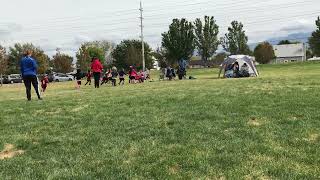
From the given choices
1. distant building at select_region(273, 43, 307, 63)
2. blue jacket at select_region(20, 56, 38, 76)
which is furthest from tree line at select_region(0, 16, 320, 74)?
blue jacket at select_region(20, 56, 38, 76)

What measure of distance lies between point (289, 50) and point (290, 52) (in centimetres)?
113

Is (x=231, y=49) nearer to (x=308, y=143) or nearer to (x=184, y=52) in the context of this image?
(x=184, y=52)

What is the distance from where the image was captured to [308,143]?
7.97 m

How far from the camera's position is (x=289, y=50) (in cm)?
15800

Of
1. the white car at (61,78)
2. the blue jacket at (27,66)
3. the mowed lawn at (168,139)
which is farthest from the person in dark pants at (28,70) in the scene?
the white car at (61,78)

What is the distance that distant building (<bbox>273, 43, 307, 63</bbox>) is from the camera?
154 meters

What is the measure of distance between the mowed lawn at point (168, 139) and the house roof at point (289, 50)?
147272 mm

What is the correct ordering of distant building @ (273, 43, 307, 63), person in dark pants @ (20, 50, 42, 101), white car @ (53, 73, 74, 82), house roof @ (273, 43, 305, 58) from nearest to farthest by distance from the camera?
1. person in dark pants @ (20, 50, 42, 101)
2. white car @ (53, 73, 74, 82)
3. distant building @ (273, 43, 307, 63)
4. house roof @ (273, 43, 305, 58)

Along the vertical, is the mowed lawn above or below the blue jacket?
below

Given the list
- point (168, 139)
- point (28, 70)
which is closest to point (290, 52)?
point (28, 70)

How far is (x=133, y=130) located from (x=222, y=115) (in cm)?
220

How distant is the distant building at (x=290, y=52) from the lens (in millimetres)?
154000

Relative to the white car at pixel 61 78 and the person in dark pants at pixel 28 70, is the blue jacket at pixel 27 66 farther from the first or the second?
the white car at pixel 61 78

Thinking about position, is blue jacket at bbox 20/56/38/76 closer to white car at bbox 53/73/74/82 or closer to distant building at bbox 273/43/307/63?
white car at bbox 53/73/74/82
